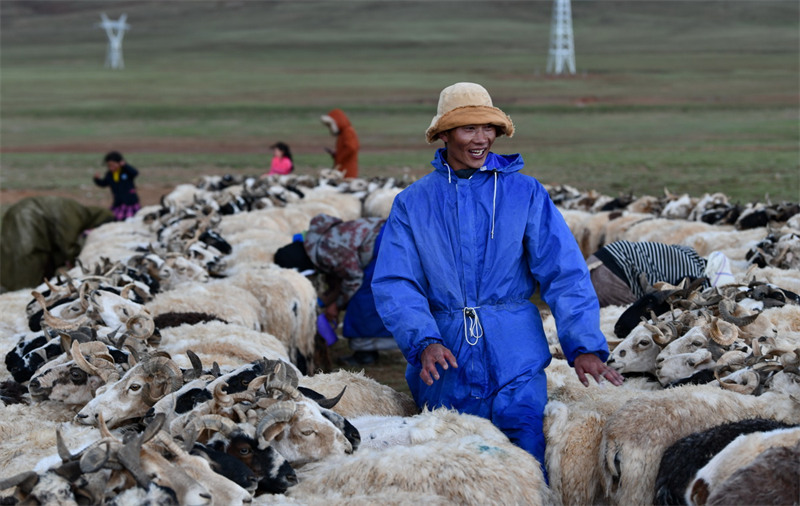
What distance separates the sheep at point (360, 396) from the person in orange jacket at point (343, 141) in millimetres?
9903

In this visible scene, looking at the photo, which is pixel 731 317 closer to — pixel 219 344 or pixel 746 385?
pixel 746 385

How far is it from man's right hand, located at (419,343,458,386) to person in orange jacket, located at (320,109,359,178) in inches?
416

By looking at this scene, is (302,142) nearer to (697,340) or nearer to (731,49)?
(697,340)

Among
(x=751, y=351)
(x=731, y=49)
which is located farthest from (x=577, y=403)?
(x=731, y=49)

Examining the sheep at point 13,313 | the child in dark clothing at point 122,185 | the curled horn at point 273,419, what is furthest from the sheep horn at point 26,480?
the child in dark clothing at point 122,185

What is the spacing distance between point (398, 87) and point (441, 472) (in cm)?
5551

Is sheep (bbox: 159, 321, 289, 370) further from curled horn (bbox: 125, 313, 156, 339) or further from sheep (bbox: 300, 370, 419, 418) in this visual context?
sheep (bbox: 300, 370, 419, 418)

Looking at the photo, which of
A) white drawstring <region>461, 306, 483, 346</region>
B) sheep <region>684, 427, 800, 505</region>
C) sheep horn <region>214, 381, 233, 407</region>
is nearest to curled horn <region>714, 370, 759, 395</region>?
sheep <region>684, 427, 800, 505</region>

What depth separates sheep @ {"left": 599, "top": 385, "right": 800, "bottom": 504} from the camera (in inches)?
135

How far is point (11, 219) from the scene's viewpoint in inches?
428

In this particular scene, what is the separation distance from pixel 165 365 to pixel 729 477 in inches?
86.4

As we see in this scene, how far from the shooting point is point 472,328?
12.5 feet

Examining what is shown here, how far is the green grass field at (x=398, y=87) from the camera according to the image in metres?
26.9

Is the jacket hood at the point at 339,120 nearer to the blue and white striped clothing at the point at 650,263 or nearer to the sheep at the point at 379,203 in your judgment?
the sheep at the point at 379,203
